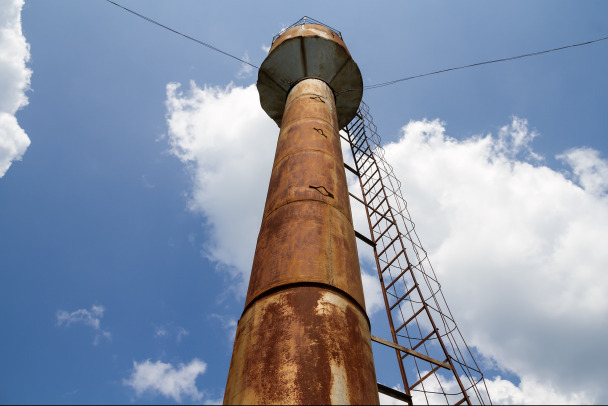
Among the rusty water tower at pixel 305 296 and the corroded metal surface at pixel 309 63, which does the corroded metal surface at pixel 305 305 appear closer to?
the rusty water tower at pixel 305 296

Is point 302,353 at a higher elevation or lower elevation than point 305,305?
lower

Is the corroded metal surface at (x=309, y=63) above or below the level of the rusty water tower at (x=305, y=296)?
above

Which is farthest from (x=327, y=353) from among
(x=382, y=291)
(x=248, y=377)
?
(x=382, y=291)

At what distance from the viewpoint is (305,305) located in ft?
10.0

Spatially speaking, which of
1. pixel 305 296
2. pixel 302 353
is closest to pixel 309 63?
pixel 305 296

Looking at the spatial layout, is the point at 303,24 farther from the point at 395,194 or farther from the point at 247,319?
the point at 247,319

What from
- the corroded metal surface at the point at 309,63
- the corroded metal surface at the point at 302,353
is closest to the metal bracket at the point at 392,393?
the corroded metal surface at the point at 302,353

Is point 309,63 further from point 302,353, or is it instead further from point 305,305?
point 302,353

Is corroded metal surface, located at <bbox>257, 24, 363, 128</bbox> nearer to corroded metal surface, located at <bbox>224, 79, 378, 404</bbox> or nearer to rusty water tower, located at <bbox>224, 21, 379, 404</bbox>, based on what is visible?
rusty water tower, located at <bbox>224, 21, 379, 404</bbox>

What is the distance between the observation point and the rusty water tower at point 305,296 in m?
2.59

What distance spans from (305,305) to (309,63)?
22.8ft

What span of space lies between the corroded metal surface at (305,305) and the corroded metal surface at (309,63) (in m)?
4.37

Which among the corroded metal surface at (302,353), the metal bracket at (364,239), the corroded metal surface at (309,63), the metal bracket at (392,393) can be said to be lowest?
the corroded metal surface at (302,353)

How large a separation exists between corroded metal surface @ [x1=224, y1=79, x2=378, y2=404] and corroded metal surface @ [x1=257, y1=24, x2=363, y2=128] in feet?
14.3
